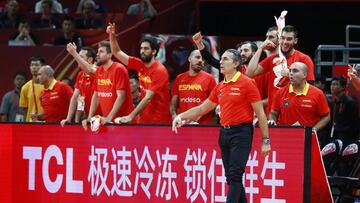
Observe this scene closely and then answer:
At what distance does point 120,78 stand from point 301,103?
2.62 metres

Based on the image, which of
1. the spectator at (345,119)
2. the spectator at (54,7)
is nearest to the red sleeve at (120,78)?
the spectator at (345,119)

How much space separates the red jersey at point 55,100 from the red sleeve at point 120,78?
2.01 metres

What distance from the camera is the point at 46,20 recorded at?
20594 millimetres

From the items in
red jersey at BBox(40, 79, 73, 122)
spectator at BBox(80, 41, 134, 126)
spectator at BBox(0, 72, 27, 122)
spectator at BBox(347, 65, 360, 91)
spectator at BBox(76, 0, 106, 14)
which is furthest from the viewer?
spectator at BBox(76, 0, 106, 14)

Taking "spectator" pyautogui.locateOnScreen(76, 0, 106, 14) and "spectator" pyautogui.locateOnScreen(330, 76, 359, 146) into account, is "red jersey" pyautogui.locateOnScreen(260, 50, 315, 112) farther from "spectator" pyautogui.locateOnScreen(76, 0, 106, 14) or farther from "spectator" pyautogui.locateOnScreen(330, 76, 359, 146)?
"spectator" pyautogui.locateOnScreen(76, 0, 106, 14)

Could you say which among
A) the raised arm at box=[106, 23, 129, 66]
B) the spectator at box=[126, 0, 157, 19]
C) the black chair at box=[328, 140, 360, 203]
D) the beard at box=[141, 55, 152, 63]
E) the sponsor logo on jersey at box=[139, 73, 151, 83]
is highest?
Result: the spectator at box=[126, 0, 157, 19]

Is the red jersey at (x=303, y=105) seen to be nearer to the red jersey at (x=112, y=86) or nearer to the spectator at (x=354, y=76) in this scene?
the spectator at (x=354, y=76)

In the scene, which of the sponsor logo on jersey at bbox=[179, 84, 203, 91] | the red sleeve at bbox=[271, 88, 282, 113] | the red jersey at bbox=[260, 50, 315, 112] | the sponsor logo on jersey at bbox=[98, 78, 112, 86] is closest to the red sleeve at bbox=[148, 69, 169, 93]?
the sponsor logo on jersey at bbox=[179, 84, 203, 91]

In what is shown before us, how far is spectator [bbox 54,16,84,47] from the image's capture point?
19594 millimetres

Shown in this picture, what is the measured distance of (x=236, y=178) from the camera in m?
11.9

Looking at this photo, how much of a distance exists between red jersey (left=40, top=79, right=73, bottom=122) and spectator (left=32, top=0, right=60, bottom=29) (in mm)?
4427

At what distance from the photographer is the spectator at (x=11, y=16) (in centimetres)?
2086

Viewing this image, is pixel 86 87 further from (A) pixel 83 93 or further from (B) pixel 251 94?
(B) pixel 251 94

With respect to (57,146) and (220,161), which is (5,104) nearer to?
(57,146)
